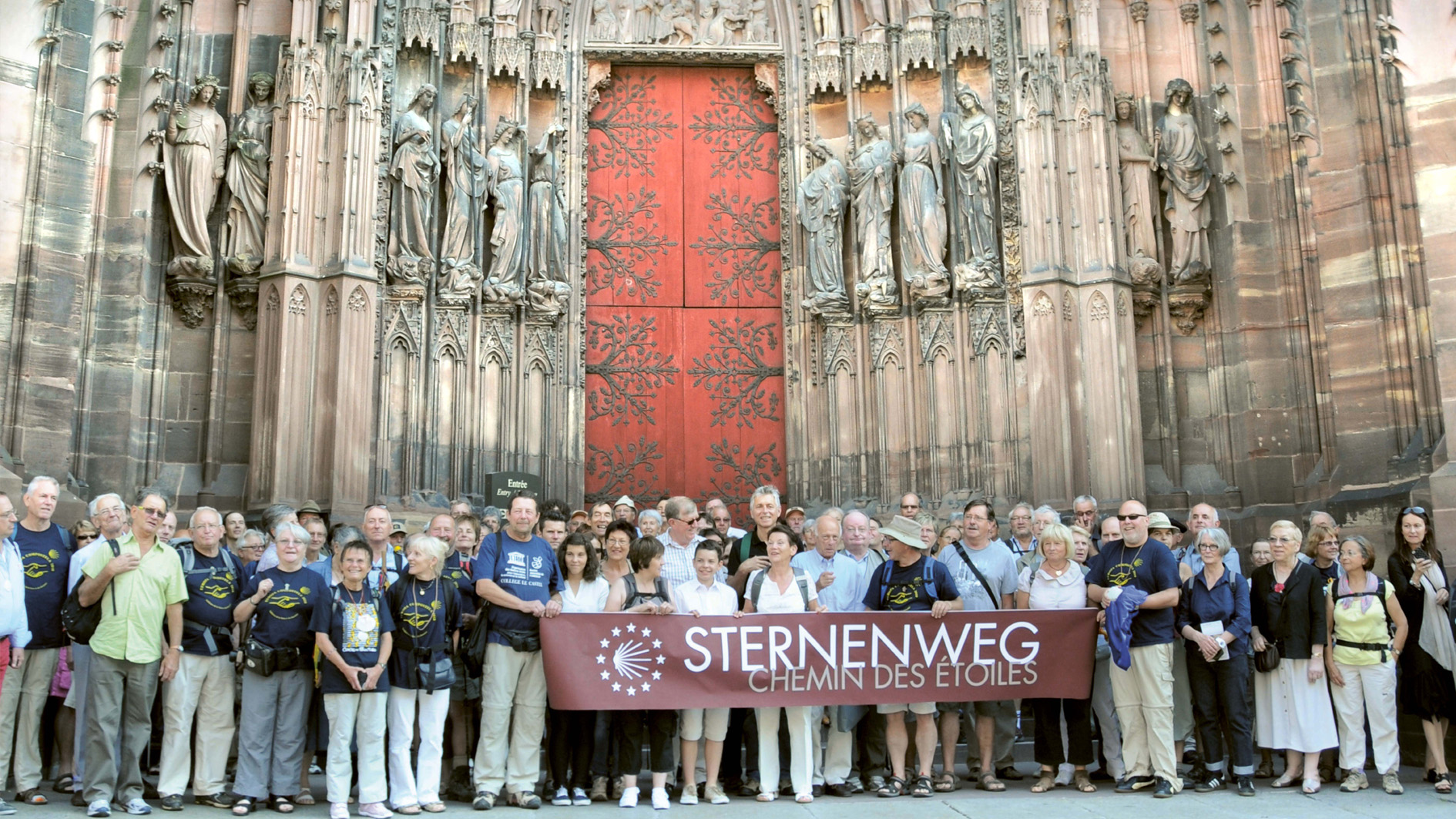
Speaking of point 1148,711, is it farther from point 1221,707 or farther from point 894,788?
point 894,788

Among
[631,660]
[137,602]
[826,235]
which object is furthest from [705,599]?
[826,235]

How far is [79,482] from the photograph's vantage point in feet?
36.7

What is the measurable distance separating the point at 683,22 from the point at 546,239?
116 inches

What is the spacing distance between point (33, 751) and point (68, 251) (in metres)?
4.93

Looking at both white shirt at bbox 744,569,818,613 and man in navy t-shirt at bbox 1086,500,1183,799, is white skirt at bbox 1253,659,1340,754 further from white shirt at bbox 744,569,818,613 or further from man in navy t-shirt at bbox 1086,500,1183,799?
white shirt at bbox 744,569,818,613

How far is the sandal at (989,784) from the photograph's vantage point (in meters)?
7.93

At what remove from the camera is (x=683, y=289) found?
46.4 feet

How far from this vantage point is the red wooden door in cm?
1374

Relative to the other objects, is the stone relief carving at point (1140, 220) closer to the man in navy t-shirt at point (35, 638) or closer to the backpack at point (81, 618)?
the backpack at point (81, 618)

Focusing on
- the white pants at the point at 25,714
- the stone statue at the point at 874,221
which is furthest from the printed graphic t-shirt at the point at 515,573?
the stone statue at the point at 874,221

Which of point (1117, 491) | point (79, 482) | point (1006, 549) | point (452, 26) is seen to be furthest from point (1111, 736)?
point (452, 26)

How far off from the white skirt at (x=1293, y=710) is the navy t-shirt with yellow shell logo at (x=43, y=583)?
22.6 ft

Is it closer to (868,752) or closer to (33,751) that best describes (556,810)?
(868,752)

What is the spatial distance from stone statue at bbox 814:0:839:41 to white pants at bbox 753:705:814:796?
8336mm
